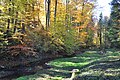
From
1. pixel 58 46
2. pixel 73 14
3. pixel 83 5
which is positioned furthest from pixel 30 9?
pixel 83 5

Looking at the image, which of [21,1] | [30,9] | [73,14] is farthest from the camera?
[73,14]

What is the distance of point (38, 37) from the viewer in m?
43.7

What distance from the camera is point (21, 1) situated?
4122 centimetres

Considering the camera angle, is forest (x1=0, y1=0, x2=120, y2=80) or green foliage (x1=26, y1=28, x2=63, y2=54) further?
green foliage (x1=26, y1=28, x2=63, y2=54)

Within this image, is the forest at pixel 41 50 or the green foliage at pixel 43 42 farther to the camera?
the green foliage at pixel 43 42

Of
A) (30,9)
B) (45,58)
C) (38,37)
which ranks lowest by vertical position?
(45,58)

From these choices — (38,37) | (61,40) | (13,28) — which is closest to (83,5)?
(61,40)

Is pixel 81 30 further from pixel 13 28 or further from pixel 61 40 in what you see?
pixel 13 28

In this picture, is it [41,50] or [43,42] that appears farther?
[43,42]

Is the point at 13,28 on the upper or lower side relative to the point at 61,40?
upper

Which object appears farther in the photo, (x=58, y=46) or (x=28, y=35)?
(x=58, y=46)

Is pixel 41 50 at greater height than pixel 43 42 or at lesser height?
lesser

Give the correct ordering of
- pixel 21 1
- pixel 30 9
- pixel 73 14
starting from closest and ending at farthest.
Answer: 1. pixel 21 1
2. pixel 30 9
3. pixel 73 14

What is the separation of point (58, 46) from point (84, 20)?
24.2 metres
